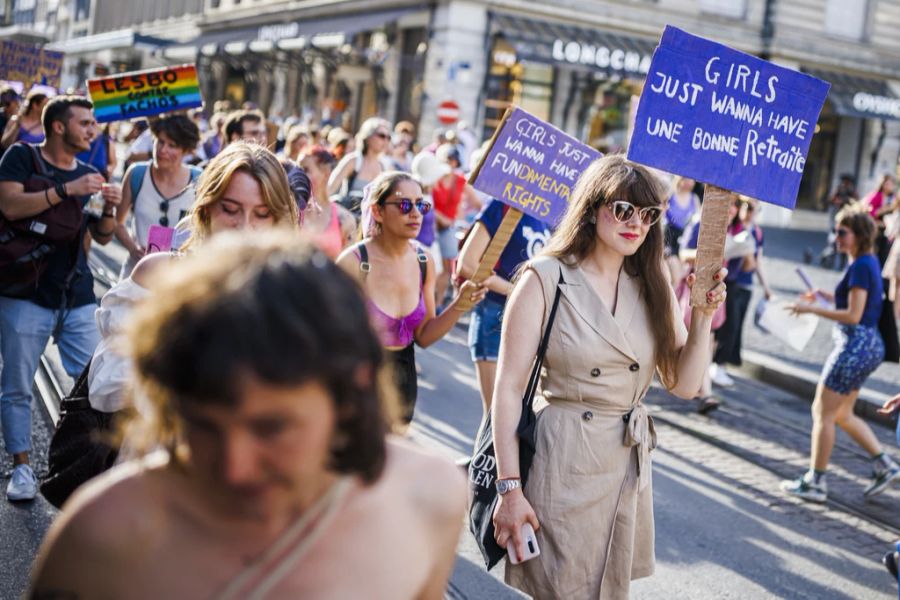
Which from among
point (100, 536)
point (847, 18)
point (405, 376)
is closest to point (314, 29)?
point (847, 18)

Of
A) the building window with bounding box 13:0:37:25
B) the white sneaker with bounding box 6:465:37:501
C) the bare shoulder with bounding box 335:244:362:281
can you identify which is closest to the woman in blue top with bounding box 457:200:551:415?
the bare shoulder with bounding box 335:244:362:281

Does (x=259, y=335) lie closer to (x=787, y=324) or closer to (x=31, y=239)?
(x=31, y=239)

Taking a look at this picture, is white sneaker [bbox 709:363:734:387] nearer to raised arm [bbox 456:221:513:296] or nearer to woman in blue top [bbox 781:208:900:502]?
woman in blue top [bbox 781:208:900:502]

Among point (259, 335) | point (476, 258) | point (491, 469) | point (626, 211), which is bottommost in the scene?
point (476, 258)

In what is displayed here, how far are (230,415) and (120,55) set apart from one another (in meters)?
59.1

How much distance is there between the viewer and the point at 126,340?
146cm

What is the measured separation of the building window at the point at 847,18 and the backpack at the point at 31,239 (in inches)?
1162

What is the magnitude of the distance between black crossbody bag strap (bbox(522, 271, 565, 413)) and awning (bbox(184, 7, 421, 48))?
23670 mm

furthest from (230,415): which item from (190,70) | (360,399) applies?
(190,70)

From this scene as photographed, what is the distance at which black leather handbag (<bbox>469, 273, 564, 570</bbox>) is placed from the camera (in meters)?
3.27

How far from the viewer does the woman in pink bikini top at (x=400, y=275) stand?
469 centimetres

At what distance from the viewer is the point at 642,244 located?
349cm

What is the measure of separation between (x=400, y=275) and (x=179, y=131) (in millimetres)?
1717

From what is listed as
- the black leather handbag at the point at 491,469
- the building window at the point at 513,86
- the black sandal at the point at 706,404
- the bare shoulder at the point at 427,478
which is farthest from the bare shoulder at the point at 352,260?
the building window at the point at 513,86
